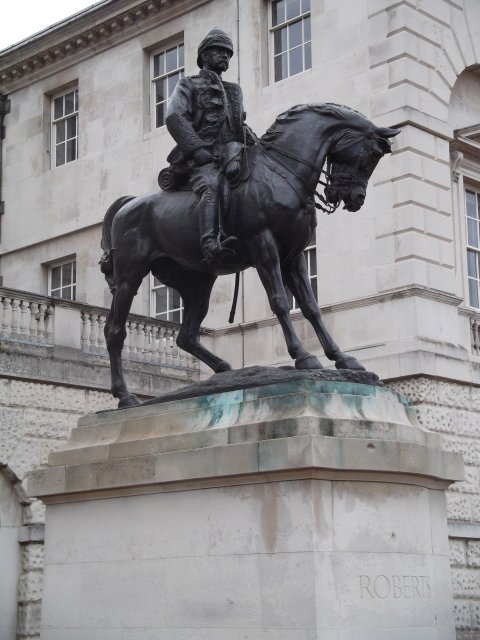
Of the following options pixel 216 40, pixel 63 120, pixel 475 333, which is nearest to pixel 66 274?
pixel 63 120

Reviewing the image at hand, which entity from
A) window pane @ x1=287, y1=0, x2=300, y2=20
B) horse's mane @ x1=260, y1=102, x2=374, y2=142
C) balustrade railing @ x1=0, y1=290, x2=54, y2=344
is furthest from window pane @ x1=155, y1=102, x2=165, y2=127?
horse's mane @ x1=260, y1=102, x2=374, y2=142

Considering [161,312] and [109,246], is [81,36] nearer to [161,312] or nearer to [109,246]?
[161,312]

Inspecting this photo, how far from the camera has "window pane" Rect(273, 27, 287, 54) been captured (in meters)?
23.3

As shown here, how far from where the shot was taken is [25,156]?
28.3 m

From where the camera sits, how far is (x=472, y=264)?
22.7m

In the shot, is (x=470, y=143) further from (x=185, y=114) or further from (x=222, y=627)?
(x=222, y=627)

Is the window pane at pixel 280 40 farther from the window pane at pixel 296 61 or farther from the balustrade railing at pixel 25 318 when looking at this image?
the balustrade railing at pixel 25 318

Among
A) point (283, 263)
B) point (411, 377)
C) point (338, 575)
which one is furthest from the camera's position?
point (411, 377)

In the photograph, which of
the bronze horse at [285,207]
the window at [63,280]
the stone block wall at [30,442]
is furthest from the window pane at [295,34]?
the bronze horse at [285,207]

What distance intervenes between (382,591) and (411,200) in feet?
41.6

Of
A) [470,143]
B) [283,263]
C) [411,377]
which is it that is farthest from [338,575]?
[470,143]

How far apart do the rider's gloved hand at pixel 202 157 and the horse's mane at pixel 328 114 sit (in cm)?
54

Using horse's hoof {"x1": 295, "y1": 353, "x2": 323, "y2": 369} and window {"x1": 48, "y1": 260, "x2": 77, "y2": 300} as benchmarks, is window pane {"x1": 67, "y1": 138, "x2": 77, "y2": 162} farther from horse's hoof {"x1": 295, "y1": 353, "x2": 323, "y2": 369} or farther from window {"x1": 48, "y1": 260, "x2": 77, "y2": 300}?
horse's hoof {"x1": 295, "y1": 353, "x2": 323, "y2": 369}

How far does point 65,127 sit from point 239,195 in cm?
1870
